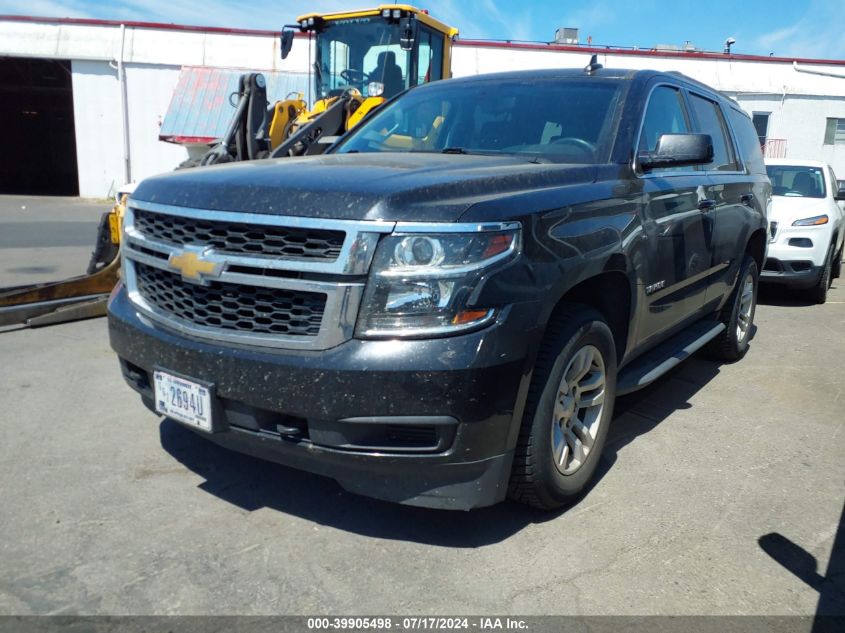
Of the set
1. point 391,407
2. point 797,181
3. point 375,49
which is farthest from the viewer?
point 375,49

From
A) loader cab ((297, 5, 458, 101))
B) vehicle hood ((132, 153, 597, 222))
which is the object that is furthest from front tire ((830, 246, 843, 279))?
vehicle hood ((132, 153, 597, 222))

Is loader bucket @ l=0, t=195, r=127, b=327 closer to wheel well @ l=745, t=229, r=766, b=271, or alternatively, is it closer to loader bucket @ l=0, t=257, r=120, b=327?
loader bucket @ l=0, t=257, r=120, b=327

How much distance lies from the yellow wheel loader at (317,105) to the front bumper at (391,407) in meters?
3.09

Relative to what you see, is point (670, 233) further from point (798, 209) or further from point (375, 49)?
point (375, 49)

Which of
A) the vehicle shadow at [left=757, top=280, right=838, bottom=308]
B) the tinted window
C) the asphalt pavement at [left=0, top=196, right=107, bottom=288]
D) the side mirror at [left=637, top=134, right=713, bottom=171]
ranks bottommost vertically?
the asphalt pavement at [left=0, top=196, right=107, bottom=288]

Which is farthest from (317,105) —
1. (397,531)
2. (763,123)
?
(763,123)

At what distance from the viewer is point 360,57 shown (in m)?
10.5

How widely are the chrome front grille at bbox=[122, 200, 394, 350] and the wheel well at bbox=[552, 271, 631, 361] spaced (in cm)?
108

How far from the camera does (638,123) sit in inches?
140

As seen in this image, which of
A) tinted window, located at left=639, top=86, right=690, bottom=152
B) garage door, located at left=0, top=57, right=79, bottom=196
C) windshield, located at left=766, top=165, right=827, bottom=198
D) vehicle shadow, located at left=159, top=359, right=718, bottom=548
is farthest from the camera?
garage door, located at left=0, top=57, right=79, bottom=196

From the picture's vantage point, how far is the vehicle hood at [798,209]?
8234 millimetres

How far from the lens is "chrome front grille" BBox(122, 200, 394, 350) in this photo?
238 cm

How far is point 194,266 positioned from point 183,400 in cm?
52

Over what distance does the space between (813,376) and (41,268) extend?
884 centimetres
